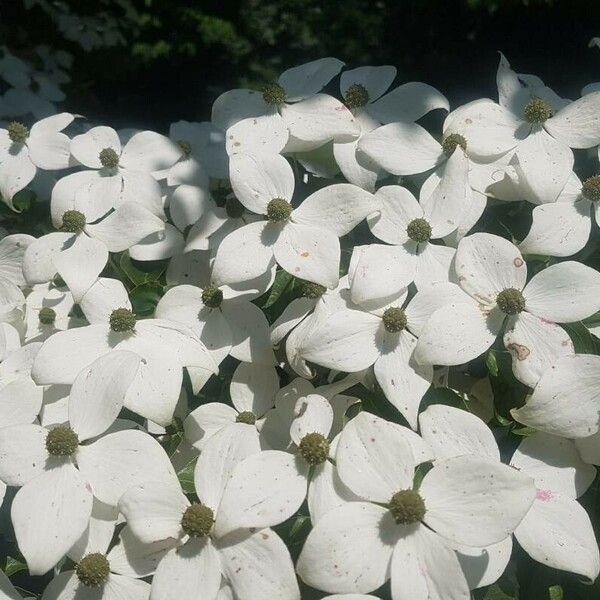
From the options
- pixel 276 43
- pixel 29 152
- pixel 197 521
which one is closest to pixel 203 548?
pixel 197 521

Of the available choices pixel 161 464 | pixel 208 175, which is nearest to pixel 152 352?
pixel 161 464

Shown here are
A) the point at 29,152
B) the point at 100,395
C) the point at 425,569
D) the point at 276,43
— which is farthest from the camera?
the point at 276,43

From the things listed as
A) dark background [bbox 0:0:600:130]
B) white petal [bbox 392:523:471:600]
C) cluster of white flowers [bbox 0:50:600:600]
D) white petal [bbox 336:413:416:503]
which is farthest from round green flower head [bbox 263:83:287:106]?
dark background [bbox 0:0:600:130]

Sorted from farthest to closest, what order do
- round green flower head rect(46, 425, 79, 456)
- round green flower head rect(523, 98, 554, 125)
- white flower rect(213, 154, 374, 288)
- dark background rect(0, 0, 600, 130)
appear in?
dark background rect(0, 0, 600, 130)
round green flower head rect(523, 98, 554, 125)
white flower rect(213, 154, 374, 288)
round green flower head rect(46, 425, 79, 456)

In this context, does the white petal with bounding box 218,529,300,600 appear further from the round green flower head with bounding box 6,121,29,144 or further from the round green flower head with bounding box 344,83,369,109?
the round green flower head with bounding box 6,121,29,144

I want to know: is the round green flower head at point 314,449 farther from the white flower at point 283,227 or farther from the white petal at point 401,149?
the white petal at point 401,149

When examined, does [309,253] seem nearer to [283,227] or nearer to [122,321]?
[283,227]
